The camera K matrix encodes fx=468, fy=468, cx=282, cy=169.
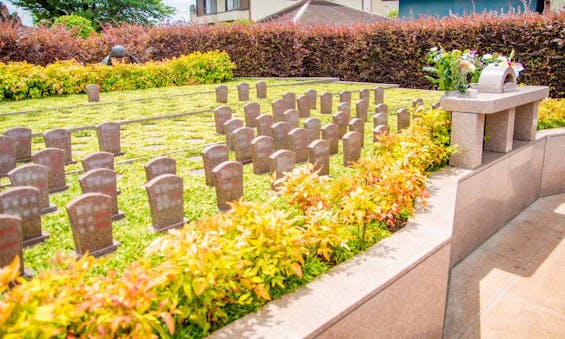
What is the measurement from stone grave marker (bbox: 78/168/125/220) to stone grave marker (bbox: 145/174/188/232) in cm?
61

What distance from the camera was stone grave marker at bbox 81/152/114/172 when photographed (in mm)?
5875

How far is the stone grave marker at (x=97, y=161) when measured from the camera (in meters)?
5.88

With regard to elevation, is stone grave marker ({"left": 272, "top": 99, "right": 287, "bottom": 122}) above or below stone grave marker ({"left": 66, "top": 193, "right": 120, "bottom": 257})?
above

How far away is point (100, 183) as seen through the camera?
5027 mm

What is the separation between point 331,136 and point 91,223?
4.58 metres

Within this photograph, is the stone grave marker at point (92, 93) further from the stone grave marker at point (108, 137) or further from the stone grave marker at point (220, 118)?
the stone grave marker at point (108, 137)

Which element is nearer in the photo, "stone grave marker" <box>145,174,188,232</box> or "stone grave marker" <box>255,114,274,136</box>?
"stone grave marker" <box>145,174,188,232</box>

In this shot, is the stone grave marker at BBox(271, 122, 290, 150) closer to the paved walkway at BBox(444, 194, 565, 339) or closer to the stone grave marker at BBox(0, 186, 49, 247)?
the paved walkway at BBox(444, 194, 565, 339)

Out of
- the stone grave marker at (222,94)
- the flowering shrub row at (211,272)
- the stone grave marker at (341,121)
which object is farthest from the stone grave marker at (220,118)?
the flowering shrub row at (211,272)

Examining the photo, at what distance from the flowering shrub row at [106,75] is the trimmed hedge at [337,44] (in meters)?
1.73

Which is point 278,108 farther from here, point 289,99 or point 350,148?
point 350,148

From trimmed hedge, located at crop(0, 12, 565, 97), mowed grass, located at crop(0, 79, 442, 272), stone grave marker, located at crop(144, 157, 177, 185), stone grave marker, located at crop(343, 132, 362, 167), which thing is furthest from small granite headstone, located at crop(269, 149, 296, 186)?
trimmed hedge, located at crop(0, 12, 565, 97)

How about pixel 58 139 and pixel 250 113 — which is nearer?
pixel 58 139

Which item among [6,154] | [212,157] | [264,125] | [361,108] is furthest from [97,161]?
[361,108]
